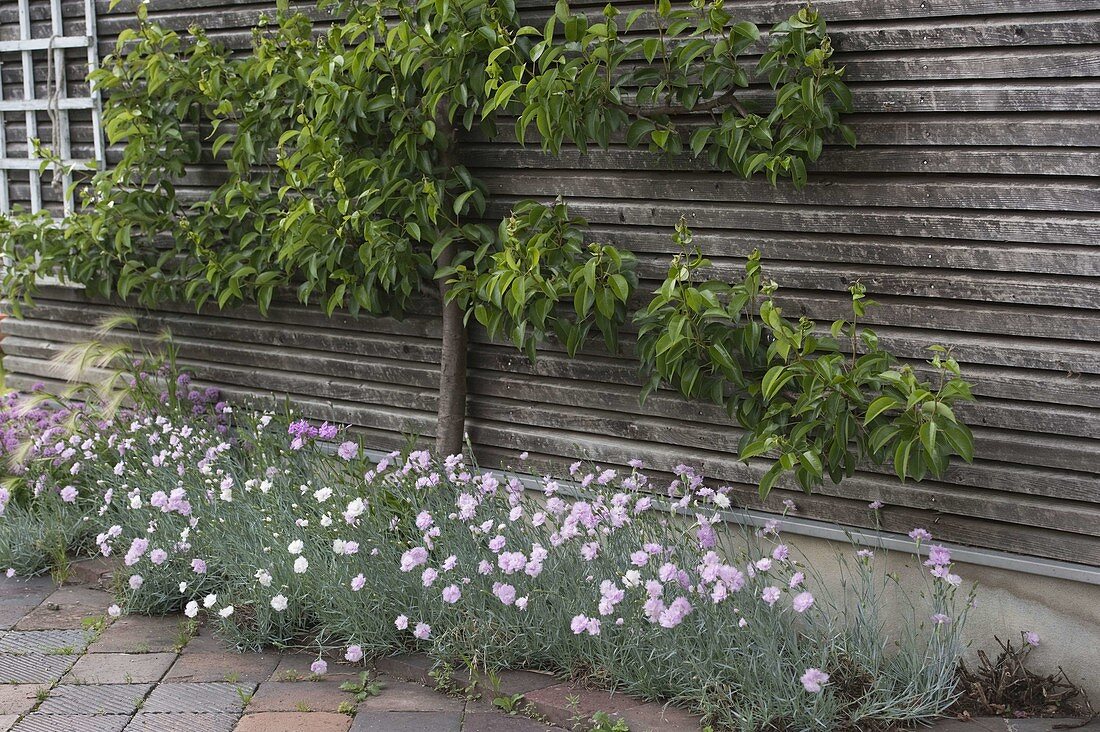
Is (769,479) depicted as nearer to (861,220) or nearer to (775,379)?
(775,379)

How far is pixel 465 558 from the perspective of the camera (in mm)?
3379

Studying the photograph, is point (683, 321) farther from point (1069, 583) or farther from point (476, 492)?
point (1069, 583)

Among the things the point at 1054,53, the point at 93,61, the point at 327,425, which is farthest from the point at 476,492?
the point at 93,61

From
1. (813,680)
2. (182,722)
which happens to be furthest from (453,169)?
(813,680)

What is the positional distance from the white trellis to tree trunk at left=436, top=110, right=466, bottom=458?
190 cm

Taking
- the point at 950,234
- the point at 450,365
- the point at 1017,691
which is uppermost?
the point at 950,234

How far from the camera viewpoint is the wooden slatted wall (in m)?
2.89

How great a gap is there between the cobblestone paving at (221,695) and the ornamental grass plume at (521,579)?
8 cm

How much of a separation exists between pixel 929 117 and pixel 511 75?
54.2 inches

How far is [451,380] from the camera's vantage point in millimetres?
3949

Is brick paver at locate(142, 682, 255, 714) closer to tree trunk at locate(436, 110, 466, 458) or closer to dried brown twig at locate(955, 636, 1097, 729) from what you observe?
tree trunk at locate(436, 110, 466, 458)

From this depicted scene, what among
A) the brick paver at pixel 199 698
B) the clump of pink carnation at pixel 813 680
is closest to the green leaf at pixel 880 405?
the clump of pink carnation at pixel 813 680

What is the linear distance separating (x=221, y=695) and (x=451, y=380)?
138 cm

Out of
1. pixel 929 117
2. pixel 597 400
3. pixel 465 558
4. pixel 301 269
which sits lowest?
pixel 465 558
